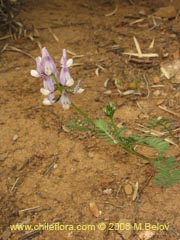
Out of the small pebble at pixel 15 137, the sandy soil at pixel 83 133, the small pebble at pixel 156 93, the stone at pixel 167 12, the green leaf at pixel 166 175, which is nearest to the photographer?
the green leaf at pixel 166 175

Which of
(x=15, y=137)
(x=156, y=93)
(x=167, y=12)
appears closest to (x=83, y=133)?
(x=15, y=137)

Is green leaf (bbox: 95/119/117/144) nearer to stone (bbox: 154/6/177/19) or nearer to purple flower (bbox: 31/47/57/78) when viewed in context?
purple flower (bbox: 31/47/57/78)

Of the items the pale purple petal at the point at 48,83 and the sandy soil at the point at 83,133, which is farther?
the sandy soil at the point at 83,133

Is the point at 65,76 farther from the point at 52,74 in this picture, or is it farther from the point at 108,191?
the point at 108,191

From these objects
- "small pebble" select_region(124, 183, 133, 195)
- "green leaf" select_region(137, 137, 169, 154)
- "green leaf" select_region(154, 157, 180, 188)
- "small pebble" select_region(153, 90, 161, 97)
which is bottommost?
"small pebble" select_region(124, 183, 133, 195)

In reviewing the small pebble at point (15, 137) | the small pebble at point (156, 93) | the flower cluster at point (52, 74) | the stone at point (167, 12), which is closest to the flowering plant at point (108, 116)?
the flower cluster at point (52, 74)

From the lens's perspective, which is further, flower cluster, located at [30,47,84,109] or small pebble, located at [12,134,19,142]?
small pebble, located at [12,134,19,142]

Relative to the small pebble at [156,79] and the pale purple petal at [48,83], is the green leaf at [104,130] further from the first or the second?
the small pebble at [156,79]

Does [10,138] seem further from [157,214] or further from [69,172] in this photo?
[157,214]

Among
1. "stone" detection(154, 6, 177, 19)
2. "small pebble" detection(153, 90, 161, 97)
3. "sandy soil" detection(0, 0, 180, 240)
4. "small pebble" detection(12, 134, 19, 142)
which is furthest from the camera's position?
"stone" detection(154, 6, 177, 19)

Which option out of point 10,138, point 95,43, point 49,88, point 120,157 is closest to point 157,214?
point 120,157

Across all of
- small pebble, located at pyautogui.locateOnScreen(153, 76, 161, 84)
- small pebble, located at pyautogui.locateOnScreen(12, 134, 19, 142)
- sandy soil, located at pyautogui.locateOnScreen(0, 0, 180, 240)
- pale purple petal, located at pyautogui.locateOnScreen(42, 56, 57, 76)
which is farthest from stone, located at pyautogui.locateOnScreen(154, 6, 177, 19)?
pale purple petal, located at pyautogui.locateOnScreen(42, 56, 57, 76)
